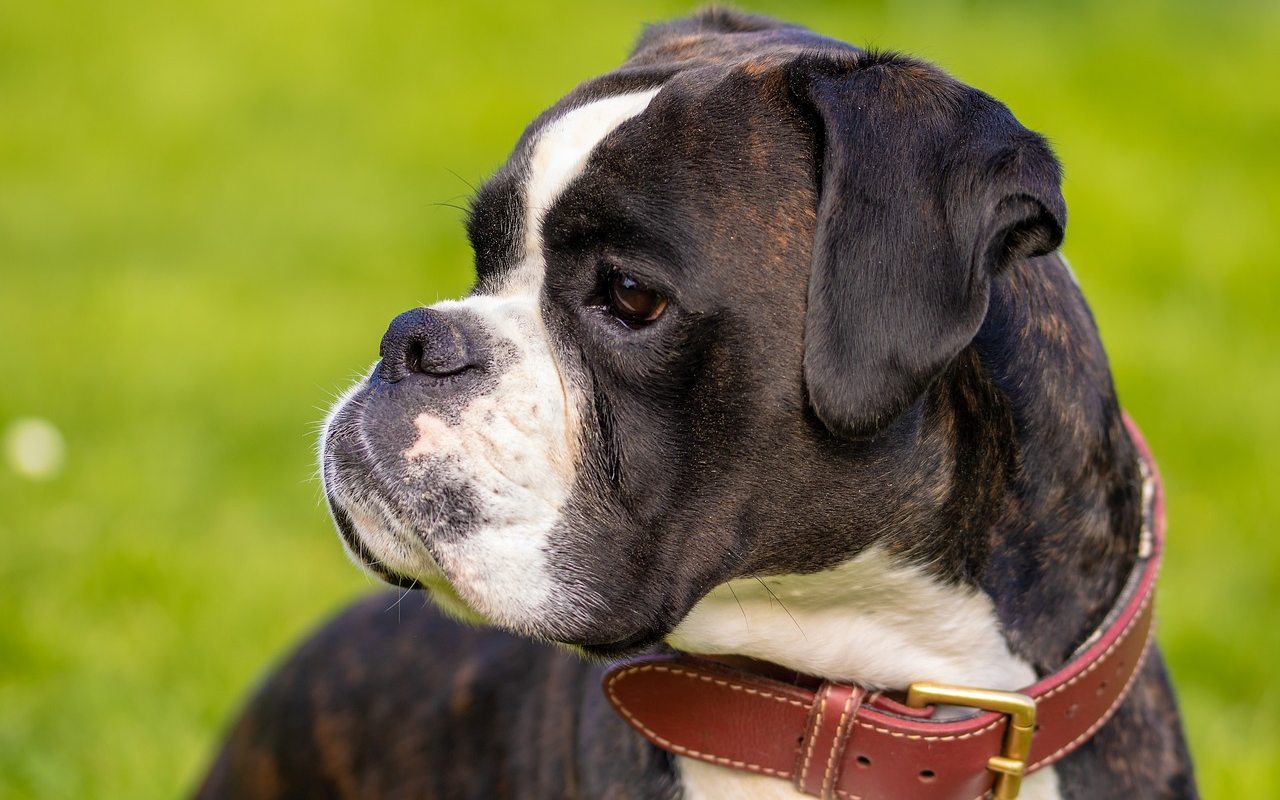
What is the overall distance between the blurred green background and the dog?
61cm

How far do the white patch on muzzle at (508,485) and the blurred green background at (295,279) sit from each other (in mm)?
561

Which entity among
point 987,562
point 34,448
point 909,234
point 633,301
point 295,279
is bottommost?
point 34,448

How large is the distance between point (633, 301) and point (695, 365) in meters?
0.14

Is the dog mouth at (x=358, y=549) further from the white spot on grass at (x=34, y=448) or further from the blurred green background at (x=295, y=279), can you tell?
the white spot on grass at (x=34, y=448)

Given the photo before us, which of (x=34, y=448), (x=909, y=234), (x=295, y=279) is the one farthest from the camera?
(x=295, y=279)

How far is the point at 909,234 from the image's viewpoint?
2316mm

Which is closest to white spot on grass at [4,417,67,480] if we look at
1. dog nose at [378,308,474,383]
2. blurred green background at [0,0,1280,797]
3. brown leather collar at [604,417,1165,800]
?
blurred green background at [0,0,1280,797]

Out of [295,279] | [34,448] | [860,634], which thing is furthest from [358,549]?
[295,279]

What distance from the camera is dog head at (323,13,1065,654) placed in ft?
7.60

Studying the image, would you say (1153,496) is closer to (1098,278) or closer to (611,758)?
(611,758)

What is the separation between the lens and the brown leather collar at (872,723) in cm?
246

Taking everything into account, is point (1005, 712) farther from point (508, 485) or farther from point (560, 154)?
point (560, 154)

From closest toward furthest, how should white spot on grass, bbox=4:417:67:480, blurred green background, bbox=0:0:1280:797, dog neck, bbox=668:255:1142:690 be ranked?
dog neck, bbox=668:255:1142:690, blurred green background, bbox=0:0:1280:797, white spot on grass, bbox=4:417:67:480

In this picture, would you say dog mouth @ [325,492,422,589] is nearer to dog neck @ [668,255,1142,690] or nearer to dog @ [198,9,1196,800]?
dog @ [198,9,1196,800]
